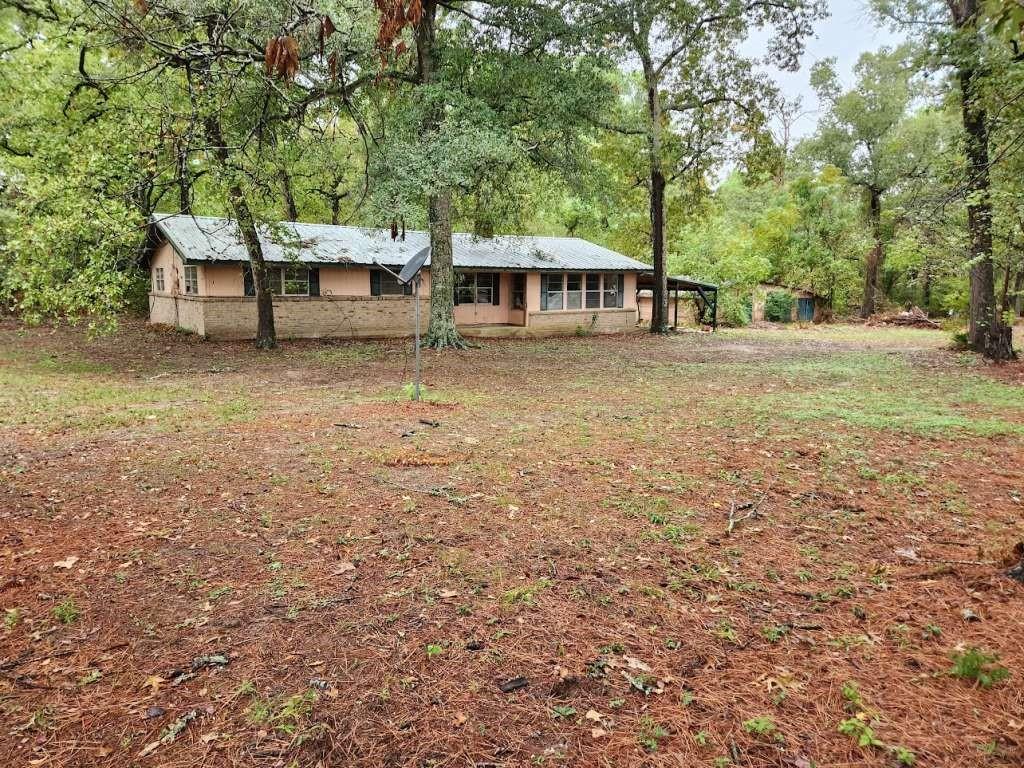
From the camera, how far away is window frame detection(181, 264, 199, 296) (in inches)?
774

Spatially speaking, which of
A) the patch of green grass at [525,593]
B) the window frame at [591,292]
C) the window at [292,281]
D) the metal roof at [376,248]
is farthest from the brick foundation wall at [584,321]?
the patch of green grass at [525,593]

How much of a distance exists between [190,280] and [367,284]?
18.4 ft

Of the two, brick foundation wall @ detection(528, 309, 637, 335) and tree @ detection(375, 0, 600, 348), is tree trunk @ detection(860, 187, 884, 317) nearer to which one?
brick foundation wall @ detection(528, 309, 637, 335)

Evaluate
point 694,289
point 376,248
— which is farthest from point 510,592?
point 694,289

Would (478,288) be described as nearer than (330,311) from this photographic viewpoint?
No

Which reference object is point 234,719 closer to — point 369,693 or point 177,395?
point 369,693

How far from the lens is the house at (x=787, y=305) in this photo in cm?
3378

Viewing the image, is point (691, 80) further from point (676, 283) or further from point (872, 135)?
point (872, 135)

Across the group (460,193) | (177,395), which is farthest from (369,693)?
(460,193)

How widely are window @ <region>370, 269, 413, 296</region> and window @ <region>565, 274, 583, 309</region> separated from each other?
21.5ft

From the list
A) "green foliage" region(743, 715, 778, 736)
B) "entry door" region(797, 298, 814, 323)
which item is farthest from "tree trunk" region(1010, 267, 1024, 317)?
"green foliage" region(743, 715, 778, 736)

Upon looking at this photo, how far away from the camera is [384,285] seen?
70.6 ft

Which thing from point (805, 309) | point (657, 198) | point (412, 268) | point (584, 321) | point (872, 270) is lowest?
point (584, 321)

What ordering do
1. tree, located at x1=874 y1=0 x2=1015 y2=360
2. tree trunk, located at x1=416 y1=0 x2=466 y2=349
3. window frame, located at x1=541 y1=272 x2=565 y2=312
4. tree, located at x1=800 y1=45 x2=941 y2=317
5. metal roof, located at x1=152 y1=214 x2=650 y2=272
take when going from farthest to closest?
tree, located at x1=800 y1=45 x2=941 y2=317, window frame, located at x1=541 y1=272 x2=565 y2=312, metal roof, located at x1=152 y1=214 x2=650 y2=272, tree trunk, located at x1=416 y1=0 x2=466 y2=349, tree, located at x1=874 y1=0 x2=1015 y2=360
